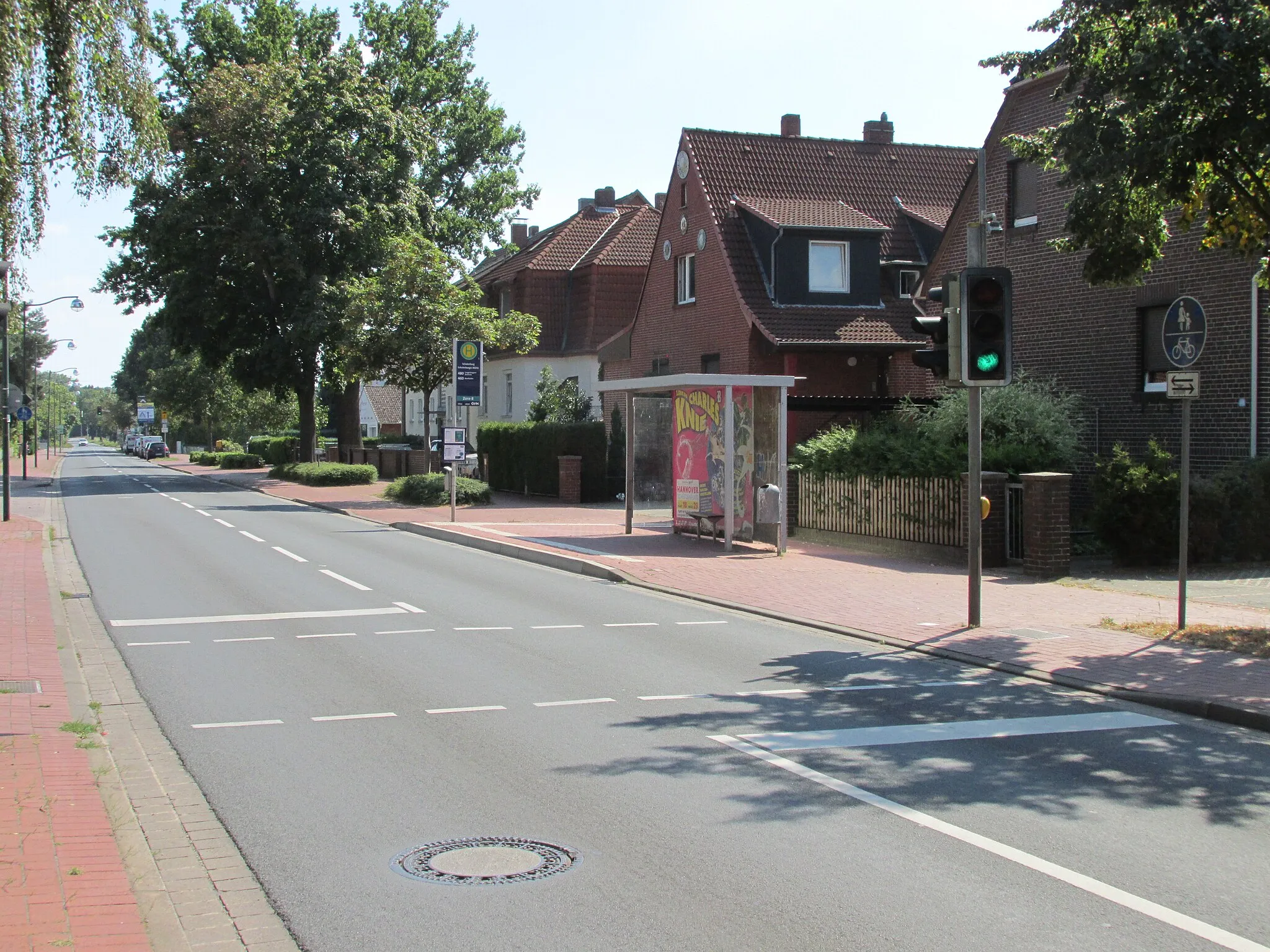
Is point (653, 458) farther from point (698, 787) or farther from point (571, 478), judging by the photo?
point (698, 787)

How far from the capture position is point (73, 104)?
9023 millimetres

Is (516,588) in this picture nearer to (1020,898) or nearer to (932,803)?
(932,803)

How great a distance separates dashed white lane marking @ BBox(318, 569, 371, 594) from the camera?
51.5 ft

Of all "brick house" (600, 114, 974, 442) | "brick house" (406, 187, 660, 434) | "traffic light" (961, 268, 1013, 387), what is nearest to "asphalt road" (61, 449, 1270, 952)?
"traffic light" (961, 268, 1013, 387)

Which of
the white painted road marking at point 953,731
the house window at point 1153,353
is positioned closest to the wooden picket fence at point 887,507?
the house window at point 1153,353

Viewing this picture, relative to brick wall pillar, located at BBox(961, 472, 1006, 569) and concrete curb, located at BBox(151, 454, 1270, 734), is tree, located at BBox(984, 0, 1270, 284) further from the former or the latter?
brick wall pillar, located at BBox(961, 472, 1006, 569)

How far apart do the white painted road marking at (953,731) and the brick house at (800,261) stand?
60.8ft

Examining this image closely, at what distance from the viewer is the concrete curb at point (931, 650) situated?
8.52 metres

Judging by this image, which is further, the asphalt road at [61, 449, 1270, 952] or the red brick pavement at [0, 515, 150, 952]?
the asphalt road at [61, 449, 1270, 952]

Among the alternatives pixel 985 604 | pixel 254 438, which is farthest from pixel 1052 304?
pixel 254 438

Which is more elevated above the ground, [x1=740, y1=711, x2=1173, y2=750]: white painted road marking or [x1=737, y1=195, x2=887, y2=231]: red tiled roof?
[x1=737, y1=195, x2=887, y2=231]: red tiled roof

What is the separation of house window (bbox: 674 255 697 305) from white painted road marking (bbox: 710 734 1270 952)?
27.6m

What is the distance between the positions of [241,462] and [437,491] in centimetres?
3582

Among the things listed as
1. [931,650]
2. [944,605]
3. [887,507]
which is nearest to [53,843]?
[931,650]
